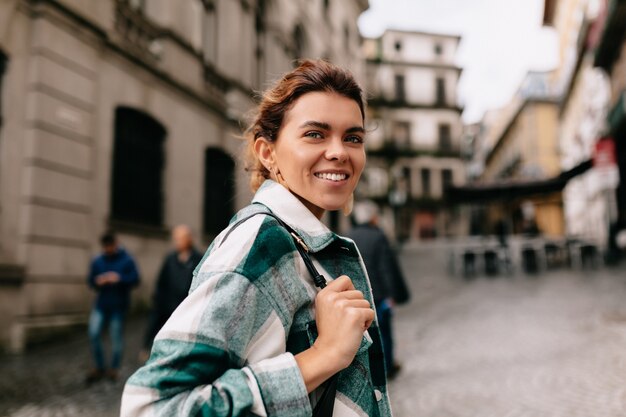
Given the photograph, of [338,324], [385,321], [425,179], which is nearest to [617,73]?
[385,321]

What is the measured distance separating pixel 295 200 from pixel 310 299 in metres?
0.26

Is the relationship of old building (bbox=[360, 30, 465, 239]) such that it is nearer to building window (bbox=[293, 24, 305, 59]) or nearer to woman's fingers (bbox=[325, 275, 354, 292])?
building window (bbox=[293, 24, 305, 59])

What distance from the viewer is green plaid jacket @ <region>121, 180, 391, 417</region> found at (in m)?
1.00

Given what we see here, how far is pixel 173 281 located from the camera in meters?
6.01

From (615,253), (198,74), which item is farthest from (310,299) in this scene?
(615,253)

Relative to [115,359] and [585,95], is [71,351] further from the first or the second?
[585,95]

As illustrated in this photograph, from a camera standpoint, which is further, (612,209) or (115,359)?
(612,209)

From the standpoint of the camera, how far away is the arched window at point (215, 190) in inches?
524

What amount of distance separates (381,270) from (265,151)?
425cm

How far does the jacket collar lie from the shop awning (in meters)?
18.4

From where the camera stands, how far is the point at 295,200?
1303 millimetres

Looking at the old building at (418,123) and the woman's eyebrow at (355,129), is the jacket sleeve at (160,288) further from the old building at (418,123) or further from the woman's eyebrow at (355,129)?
the old building at (418,123)

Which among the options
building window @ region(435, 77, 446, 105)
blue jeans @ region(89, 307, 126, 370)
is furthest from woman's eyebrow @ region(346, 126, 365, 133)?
building window @ region(435, 77, 446, 105)

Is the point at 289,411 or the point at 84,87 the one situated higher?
the point at 84,87
